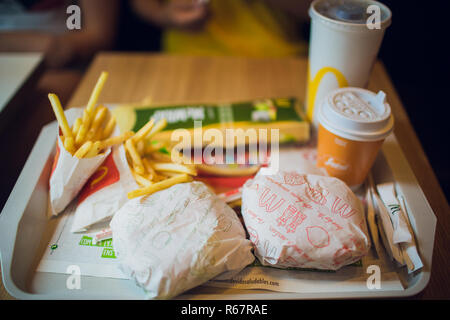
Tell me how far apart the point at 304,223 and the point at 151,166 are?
40cm

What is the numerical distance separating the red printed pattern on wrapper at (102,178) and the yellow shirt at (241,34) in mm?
969

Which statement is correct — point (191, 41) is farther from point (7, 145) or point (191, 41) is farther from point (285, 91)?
point (7, 145)

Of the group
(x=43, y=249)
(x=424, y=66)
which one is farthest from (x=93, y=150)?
(x=424, y=66)

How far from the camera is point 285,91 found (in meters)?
Result: 1.29

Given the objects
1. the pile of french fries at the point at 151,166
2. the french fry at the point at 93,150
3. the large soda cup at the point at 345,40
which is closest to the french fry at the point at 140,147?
the pile of french fries at the point at 151,166

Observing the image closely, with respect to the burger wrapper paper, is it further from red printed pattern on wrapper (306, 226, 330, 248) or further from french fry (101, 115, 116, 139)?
red printed pattern on wrapper (306, 226, 330, 248)

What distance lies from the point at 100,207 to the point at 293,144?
0.58 meters

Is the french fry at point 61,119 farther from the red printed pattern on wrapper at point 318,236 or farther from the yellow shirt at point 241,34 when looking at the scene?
the yellow shirt at point 241,34

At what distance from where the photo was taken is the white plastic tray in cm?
63

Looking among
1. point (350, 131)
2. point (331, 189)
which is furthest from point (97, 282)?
point (350, 131)

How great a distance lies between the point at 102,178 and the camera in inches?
31.4

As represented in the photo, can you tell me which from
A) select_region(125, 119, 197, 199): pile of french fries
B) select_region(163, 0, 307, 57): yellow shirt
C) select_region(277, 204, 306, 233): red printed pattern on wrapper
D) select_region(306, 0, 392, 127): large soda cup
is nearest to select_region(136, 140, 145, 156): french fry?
select_region(125, 119, 197, 199): pile of french fries

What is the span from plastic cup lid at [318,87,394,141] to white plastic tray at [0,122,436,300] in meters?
0.16
